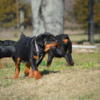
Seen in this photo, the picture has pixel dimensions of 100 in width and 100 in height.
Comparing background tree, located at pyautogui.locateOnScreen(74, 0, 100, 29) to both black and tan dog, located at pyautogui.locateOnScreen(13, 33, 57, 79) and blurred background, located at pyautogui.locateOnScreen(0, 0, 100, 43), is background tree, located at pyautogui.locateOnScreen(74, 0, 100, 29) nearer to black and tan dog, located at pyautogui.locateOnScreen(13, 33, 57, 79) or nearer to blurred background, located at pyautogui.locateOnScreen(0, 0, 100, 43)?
blurred background, located at pyautogui.locateOnScreen(0, 0, 100, 43)

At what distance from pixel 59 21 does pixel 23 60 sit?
12.1 m

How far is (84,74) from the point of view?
10.2 meters

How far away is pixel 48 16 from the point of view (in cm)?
2203

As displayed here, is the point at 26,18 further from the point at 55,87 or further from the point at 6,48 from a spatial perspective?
the point at 55,87

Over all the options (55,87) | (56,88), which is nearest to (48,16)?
(55,87)

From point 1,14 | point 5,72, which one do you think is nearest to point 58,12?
point 5,72

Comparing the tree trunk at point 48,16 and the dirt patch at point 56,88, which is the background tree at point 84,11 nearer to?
the tree trunk at point 48,16

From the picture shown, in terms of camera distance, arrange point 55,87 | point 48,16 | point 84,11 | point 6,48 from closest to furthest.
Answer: point 55,87
point 6,48
point 48,16
point 84,11

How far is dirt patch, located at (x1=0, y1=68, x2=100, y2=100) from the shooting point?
8156 millimetres

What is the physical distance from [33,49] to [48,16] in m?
12.2

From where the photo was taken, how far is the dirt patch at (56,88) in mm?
8156

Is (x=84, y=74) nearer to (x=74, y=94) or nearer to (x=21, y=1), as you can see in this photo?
(x=74, y=94)

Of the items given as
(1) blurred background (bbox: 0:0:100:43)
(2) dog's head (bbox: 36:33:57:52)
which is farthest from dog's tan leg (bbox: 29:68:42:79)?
(1) blurred background (bbox: 0:0:100:43)

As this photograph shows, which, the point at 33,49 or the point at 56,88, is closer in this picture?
the point at 56,88
